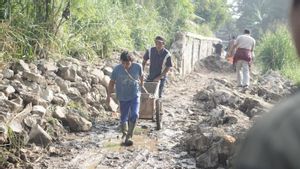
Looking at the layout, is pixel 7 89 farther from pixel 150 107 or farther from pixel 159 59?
pixel 159 59

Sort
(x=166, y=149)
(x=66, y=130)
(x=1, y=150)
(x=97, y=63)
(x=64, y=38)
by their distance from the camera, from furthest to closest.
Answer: (x=97, y=63) → (x=64, y=38) → (x=66, y=130) → (x=166, y=149) → (x=1, y=150)

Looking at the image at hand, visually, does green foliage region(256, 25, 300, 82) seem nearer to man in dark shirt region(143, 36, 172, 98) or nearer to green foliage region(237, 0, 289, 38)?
man in dark shirt region(143, 36, 172, 98)

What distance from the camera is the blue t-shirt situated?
6.98 metres

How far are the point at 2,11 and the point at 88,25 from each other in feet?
11.2

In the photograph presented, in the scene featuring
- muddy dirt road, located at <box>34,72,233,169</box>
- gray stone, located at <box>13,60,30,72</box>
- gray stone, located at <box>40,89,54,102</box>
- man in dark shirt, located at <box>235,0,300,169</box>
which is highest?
man in dark shirt, located at <box>235,0,300,169</box>

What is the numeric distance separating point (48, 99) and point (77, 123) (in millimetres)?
638

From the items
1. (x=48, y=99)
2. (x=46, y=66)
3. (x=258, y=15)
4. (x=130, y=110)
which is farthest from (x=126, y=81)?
(x=258, y=15)

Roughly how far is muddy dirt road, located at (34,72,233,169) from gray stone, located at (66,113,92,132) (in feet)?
0.49

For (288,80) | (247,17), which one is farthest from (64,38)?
(247,17)

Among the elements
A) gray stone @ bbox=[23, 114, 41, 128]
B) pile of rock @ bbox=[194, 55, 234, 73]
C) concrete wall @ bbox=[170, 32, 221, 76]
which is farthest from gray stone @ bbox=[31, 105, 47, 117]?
pile of rock @ bbox=[194, 55, 234, 73]

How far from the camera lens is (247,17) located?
53.2m

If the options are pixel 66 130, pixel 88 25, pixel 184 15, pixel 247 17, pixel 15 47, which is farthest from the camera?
pixel 247 17

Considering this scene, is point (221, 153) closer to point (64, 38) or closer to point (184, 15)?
point (64, 38)

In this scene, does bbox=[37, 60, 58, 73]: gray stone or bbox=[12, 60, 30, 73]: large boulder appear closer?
bbox=[12, 60, 30, 73]: large boulder
